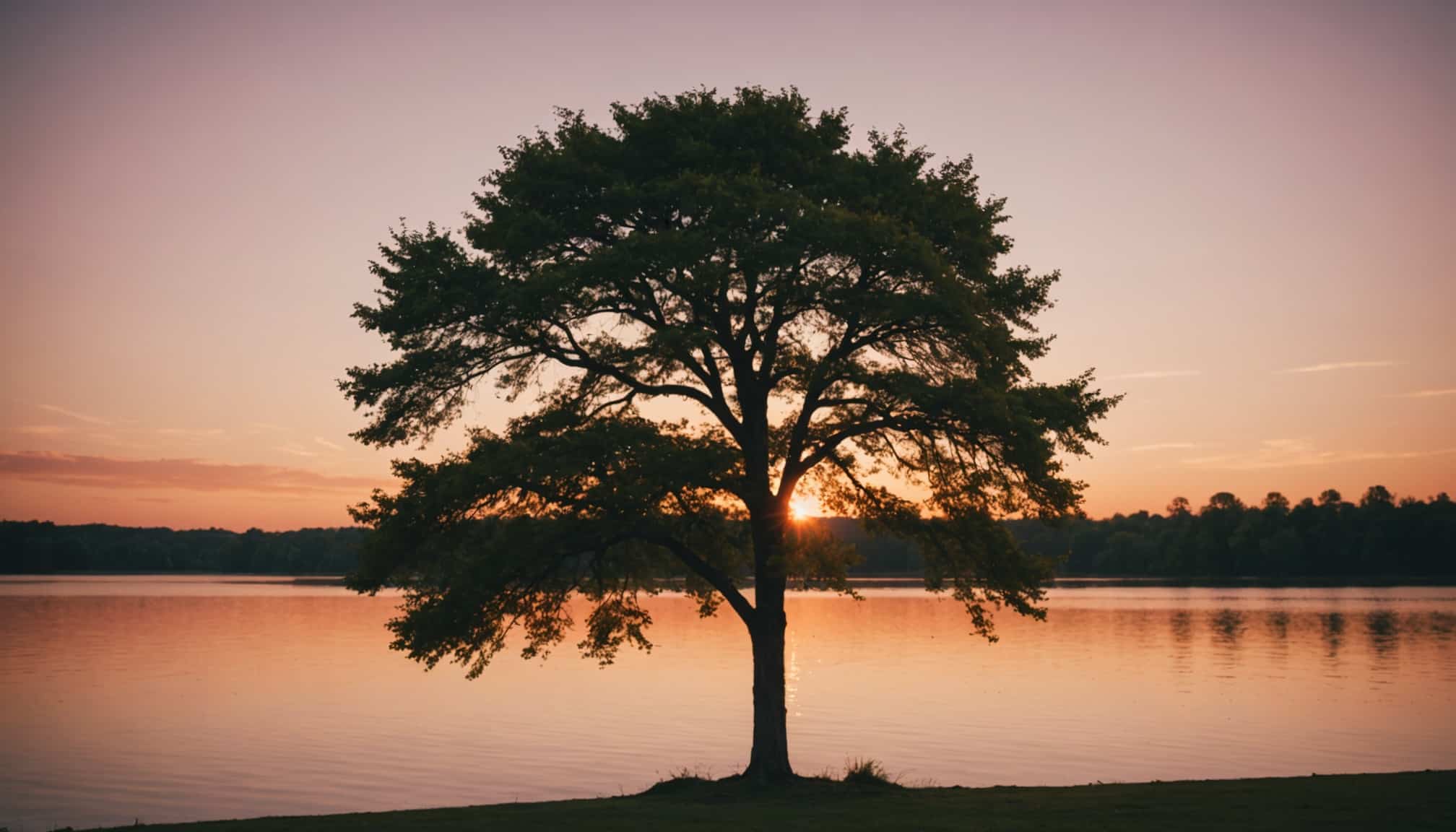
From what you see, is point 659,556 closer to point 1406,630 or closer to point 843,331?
point 843,331

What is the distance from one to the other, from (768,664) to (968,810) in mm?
5619

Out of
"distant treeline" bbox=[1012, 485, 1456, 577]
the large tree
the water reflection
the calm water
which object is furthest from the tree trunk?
"distant treeline" bbox=[1012, 485, 1456, 577]

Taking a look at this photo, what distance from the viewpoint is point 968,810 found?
70.7 ft

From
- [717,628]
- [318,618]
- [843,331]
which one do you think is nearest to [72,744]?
[843,331]

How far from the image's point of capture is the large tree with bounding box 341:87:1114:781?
74.3 ft

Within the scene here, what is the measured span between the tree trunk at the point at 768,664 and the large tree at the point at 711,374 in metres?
0.07

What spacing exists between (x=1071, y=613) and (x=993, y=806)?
91636 millimetres

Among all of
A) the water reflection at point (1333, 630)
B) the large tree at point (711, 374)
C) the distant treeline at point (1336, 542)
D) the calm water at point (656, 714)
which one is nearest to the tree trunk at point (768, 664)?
the large tree at point (711, 374)

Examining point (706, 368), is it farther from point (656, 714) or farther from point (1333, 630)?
point (1333, 630)

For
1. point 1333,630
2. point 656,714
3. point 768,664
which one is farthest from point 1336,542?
point 768,664

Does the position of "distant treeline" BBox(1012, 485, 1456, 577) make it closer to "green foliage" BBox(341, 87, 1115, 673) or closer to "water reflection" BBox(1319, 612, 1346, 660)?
"water reflection" BBox(1319, 612, 1346, 660)

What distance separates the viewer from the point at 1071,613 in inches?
4277

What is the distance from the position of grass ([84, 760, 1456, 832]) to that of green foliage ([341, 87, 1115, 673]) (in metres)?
3.62

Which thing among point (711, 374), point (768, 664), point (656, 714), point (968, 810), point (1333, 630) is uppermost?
point (711, 374)
